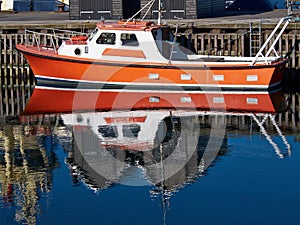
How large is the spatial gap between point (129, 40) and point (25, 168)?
11.1 metres

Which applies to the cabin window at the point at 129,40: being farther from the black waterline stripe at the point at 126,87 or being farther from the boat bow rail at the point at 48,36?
the boat bow rail at the point at 48,36

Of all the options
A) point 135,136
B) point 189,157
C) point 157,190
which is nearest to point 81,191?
point 157,190

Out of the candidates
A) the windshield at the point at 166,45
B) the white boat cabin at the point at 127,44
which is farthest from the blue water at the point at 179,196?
the windshield at the point at 166,45

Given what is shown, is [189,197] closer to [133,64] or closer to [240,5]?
[133,64]

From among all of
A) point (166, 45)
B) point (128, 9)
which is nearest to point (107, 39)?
point (166, 45)

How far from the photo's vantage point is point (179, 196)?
18016 millimetres

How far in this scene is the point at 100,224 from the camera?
1633 cm

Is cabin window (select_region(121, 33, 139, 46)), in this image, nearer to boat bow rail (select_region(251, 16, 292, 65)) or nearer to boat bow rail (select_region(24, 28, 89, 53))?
boat bow rail (select_region(24, 28, 89, 53))

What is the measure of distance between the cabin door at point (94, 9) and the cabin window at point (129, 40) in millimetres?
9339

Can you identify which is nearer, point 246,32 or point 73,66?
point 73,66

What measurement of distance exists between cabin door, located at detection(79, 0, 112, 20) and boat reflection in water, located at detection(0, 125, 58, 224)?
48.8ft

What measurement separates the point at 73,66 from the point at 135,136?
26.8ft

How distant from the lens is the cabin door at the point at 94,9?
3984cm

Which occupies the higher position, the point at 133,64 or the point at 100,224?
the point at 133,64
